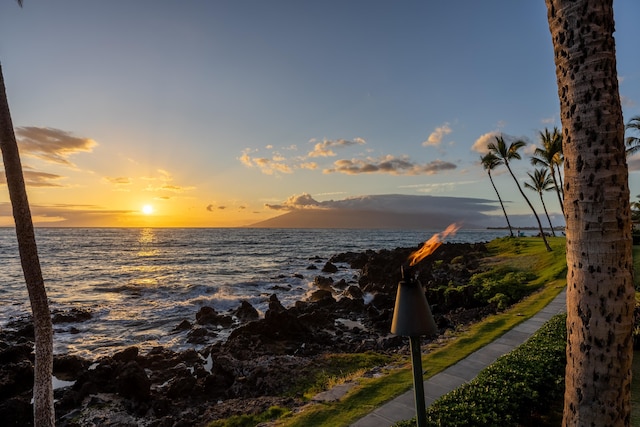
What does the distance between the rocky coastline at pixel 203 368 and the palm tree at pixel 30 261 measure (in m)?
3.21

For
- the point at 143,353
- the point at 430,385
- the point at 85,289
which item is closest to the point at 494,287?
the point at 430,385

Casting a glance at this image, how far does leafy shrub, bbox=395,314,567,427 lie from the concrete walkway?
41.0 inches

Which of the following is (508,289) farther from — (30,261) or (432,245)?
(30,261)

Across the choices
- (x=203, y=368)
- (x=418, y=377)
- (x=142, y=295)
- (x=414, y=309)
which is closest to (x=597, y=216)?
(x=414, y=309)

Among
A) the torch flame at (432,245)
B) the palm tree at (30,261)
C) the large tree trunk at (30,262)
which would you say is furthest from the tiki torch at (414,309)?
the large tree trunk at (30,262)

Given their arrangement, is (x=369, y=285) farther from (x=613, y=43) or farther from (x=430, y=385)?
(x=613, y=43)

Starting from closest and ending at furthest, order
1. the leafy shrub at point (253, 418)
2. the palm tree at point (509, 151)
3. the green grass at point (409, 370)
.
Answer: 1. the green grass at point (409, 370)
2. the leafy shrub at point (253, 418)
3. the palm tree at point (509, 151)

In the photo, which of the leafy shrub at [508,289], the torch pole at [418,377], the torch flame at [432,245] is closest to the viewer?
the torch flame at [432,245]

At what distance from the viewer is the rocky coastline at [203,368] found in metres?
10.0

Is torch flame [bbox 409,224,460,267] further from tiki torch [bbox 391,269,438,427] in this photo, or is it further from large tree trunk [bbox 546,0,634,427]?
large tree trunk [bbox 546,0,634,427]

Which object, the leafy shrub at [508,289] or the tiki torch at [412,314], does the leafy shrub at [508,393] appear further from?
the leafy shrub at [508,289]

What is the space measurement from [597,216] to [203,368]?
13.8 metres

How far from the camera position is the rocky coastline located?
1005cm

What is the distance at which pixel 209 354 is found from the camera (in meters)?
15.8
